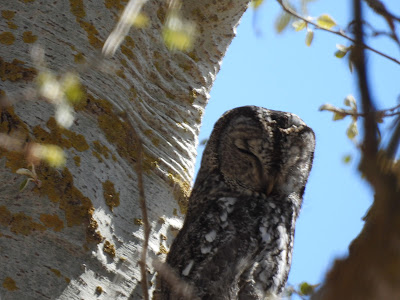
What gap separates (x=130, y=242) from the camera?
186 cm

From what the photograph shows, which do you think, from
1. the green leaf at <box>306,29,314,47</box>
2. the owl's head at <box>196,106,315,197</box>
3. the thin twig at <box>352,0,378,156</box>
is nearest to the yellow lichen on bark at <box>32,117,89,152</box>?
the owl's head at <box>196,106,315,197</box>

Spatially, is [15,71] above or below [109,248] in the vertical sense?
above

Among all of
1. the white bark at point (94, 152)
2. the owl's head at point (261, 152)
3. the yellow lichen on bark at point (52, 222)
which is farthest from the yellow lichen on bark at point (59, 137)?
the owl's head at point (261, 152)

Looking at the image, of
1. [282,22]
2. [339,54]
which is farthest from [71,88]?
[339,54]

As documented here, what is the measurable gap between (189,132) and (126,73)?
41 cm

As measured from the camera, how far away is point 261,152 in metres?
2.31

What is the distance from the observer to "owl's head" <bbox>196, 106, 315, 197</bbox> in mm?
2303

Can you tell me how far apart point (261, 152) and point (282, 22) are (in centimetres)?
63

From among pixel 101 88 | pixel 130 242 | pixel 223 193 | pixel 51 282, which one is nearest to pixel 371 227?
pixel 51 282

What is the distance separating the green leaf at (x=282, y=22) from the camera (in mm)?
1805

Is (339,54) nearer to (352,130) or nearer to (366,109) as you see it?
(352,130)

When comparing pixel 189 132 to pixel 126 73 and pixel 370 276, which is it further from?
pixel 370 276

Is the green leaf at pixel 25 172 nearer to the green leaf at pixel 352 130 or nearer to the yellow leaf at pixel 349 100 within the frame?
the yellow leaf at pixel 349 100

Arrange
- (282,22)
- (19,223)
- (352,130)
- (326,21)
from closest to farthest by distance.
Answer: (19,223), (282,22), (326,21), (352,130)
